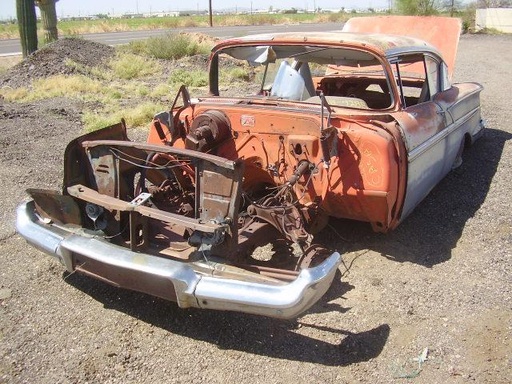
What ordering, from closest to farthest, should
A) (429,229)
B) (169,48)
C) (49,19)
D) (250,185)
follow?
(250,185) < (429,229) < (49,19) < (169,48)

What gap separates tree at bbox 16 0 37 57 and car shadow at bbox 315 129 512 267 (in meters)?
13.4

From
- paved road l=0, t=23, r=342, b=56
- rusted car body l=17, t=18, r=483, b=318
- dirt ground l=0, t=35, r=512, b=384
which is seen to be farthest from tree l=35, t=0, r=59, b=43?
rusted car body l=17, t=18, r=483, b=318

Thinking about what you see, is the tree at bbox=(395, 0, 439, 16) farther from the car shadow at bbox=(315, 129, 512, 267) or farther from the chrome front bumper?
the chrome front bumper

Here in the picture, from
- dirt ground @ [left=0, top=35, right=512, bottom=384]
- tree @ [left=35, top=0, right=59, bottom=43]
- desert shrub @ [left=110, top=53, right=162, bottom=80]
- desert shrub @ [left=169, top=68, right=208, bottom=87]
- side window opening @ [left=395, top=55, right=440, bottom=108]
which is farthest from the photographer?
tree @ [left=35, top=0, right=59, bottom=43]

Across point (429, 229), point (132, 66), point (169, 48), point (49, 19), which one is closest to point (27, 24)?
point (49, 19)

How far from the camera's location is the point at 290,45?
14.9 ft

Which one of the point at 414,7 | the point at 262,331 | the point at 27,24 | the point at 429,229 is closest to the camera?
the point at 262,331

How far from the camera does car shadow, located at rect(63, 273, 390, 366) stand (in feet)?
10.4

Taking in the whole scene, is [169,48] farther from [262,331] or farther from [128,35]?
[128,35]

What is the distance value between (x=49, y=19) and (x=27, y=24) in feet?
4.76

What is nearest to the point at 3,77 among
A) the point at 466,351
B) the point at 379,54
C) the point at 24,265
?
the point at 24,265

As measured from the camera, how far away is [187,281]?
3059 millimetres

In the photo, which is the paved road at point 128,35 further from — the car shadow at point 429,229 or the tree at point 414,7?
the car shadow at point 429,229

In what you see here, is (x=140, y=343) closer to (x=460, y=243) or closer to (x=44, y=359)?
(x=44, y=359)
